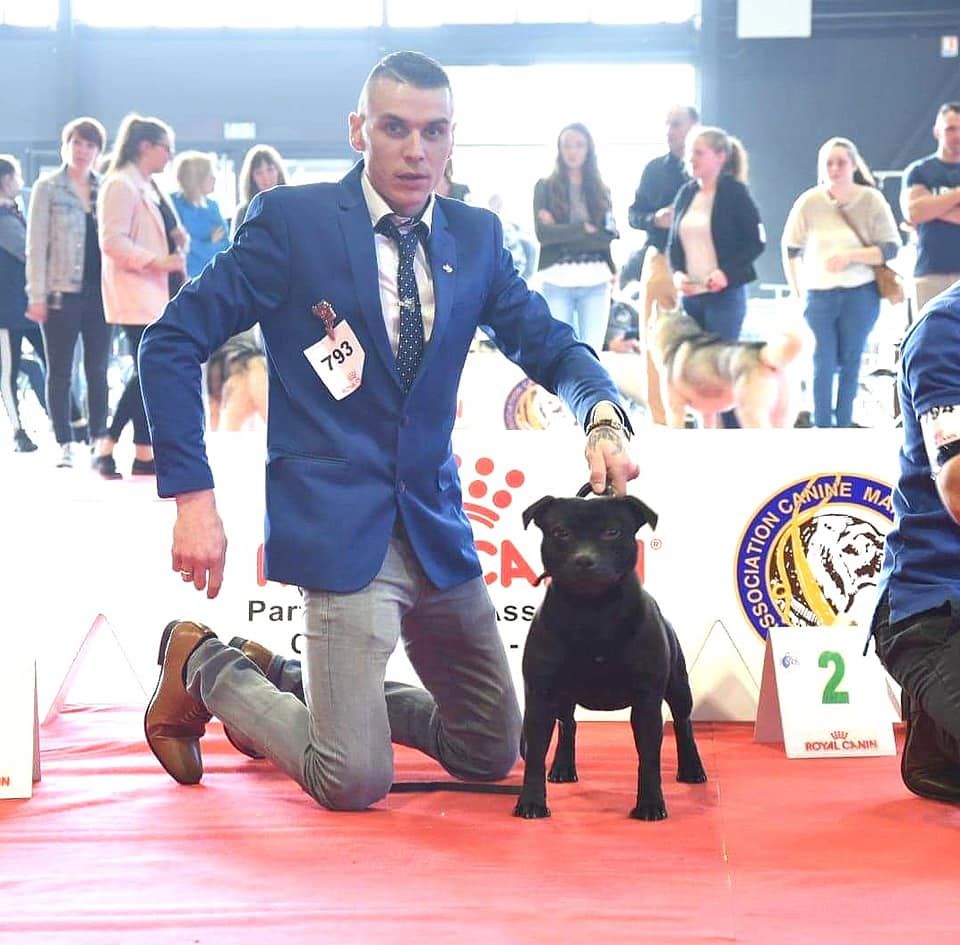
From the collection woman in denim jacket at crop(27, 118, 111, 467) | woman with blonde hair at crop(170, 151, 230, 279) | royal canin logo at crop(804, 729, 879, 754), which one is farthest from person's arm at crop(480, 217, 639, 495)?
woman with blonde hair at crop(170, 151, 230, 279)

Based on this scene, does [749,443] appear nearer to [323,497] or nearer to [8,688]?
[323,497]

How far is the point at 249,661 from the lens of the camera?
9.68ft

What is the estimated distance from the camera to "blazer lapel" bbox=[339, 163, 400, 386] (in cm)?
266

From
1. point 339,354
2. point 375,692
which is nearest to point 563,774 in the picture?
point 375,692

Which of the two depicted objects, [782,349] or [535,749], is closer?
[535,749]

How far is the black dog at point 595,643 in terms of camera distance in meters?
2.53

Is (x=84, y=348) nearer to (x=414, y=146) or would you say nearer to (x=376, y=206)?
(x=376, y=206)

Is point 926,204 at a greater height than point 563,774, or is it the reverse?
point 926,204

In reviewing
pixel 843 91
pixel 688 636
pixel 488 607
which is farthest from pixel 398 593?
pixel 843 91

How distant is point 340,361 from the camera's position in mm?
2668

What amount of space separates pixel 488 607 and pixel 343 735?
41 cm

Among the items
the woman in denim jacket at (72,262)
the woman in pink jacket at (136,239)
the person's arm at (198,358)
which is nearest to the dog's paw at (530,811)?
the person's arm at (198,358)

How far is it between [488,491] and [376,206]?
3.57 ft

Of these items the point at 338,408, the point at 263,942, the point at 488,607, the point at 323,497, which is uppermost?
the point at 338,408
